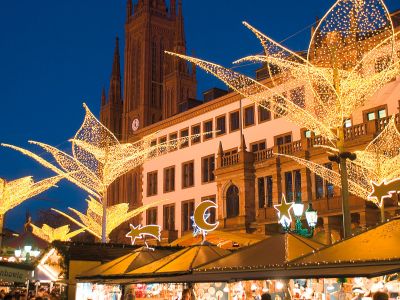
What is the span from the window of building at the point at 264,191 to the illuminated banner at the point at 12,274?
24400 millimetres

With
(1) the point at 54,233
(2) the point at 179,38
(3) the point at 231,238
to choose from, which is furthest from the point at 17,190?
(2) the point at 179,38

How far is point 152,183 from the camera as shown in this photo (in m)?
51.8

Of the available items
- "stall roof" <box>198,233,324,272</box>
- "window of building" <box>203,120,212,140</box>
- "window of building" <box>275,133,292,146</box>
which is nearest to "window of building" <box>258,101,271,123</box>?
"window of building" <box>275,133,292,146</box>

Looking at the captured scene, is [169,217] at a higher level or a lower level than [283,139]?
lower

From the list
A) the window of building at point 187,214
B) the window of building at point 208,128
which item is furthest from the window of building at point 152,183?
the window of building at point 208,128

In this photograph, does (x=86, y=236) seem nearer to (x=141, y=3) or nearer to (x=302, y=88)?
(x=141, y=3)

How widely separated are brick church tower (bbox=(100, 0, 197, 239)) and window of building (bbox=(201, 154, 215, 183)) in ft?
91.9

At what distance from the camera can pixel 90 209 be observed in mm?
32812

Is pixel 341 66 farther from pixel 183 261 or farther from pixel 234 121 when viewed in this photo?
pixel 234 121

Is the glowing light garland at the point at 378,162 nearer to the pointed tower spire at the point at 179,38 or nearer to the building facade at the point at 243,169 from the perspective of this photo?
the building facade at the point at 243,169

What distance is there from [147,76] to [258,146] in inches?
1823

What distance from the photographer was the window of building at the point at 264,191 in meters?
37.0

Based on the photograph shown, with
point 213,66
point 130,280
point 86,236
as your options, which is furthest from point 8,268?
point 86,236

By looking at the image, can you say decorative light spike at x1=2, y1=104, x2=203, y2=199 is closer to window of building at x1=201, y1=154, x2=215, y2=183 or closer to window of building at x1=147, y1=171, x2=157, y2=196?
window of building at x1=201, y1=154, x2=215, y2=183
